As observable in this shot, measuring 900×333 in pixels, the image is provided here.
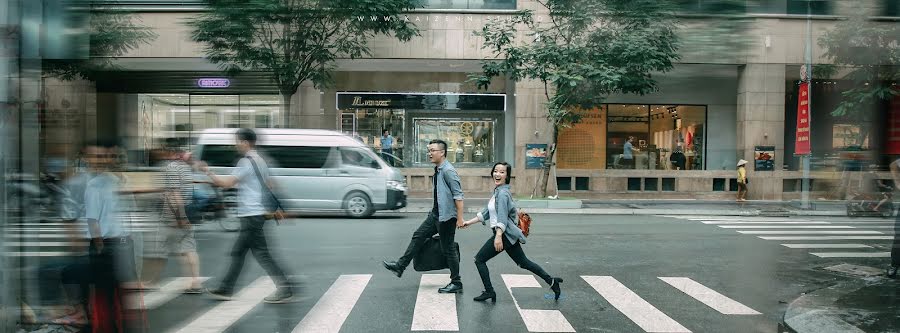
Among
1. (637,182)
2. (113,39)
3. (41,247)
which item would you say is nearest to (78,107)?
(113,39)

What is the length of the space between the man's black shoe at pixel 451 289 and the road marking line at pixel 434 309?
64 millimetres

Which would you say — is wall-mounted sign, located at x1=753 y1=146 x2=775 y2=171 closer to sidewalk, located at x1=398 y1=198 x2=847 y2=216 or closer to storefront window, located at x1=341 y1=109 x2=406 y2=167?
sidewalk, located at x1=398 y1=198 x2=847 y2=216

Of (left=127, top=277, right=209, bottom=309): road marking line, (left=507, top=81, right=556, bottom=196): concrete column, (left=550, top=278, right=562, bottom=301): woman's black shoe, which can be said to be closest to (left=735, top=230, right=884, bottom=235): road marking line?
(left=550, top=278, right=562, bottom=301): woman's black shoe

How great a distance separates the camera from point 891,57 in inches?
91.0

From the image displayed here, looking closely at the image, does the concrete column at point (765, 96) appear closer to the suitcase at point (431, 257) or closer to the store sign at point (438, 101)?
the suitcase at point (431, 257)

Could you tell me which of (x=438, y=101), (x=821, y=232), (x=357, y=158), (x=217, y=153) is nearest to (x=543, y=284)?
(x=217, y=153)

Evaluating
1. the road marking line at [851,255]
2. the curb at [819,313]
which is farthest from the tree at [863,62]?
the road marking line at [851,255]

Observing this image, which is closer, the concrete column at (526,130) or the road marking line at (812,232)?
the road marking line at (812,232)

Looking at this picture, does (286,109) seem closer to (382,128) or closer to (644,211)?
(644,211)

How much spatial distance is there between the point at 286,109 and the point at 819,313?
6.72 meters

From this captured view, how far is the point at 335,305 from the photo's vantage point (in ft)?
25.2

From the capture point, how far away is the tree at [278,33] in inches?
85.3

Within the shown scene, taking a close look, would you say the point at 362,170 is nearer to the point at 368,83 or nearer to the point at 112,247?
the point at 368,83

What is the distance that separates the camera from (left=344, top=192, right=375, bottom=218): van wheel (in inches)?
680
